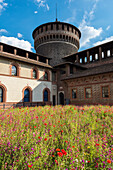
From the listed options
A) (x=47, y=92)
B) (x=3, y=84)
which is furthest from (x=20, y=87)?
(x=47, y=92)

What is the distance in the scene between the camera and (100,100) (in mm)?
17031

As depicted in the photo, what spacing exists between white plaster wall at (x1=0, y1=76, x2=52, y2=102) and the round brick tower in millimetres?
10440

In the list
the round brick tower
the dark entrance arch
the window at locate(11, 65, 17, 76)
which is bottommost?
the dark entrance arch

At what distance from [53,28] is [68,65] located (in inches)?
584

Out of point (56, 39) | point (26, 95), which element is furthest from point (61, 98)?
point (56, 39)

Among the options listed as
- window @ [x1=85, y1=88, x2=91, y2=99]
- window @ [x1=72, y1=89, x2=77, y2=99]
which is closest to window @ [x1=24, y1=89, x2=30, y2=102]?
window @ [x1=72, y1=89, x2=77, y2=99]

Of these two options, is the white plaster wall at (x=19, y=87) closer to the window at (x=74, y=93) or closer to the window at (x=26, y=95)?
the window at (x=26, y=95)

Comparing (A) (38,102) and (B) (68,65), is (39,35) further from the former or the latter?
(A) (38,102)

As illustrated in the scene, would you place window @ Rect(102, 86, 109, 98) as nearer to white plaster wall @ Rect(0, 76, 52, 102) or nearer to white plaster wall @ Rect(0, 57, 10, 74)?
white plaster wall @ Rect(0, 76, 52, 102)

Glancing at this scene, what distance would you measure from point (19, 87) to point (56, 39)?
18.5 meters

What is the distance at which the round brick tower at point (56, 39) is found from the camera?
31.3 meters

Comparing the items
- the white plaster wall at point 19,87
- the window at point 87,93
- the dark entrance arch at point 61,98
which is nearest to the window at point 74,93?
the window at point 87,93

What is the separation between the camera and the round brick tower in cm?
3127

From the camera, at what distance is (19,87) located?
1984 cm
